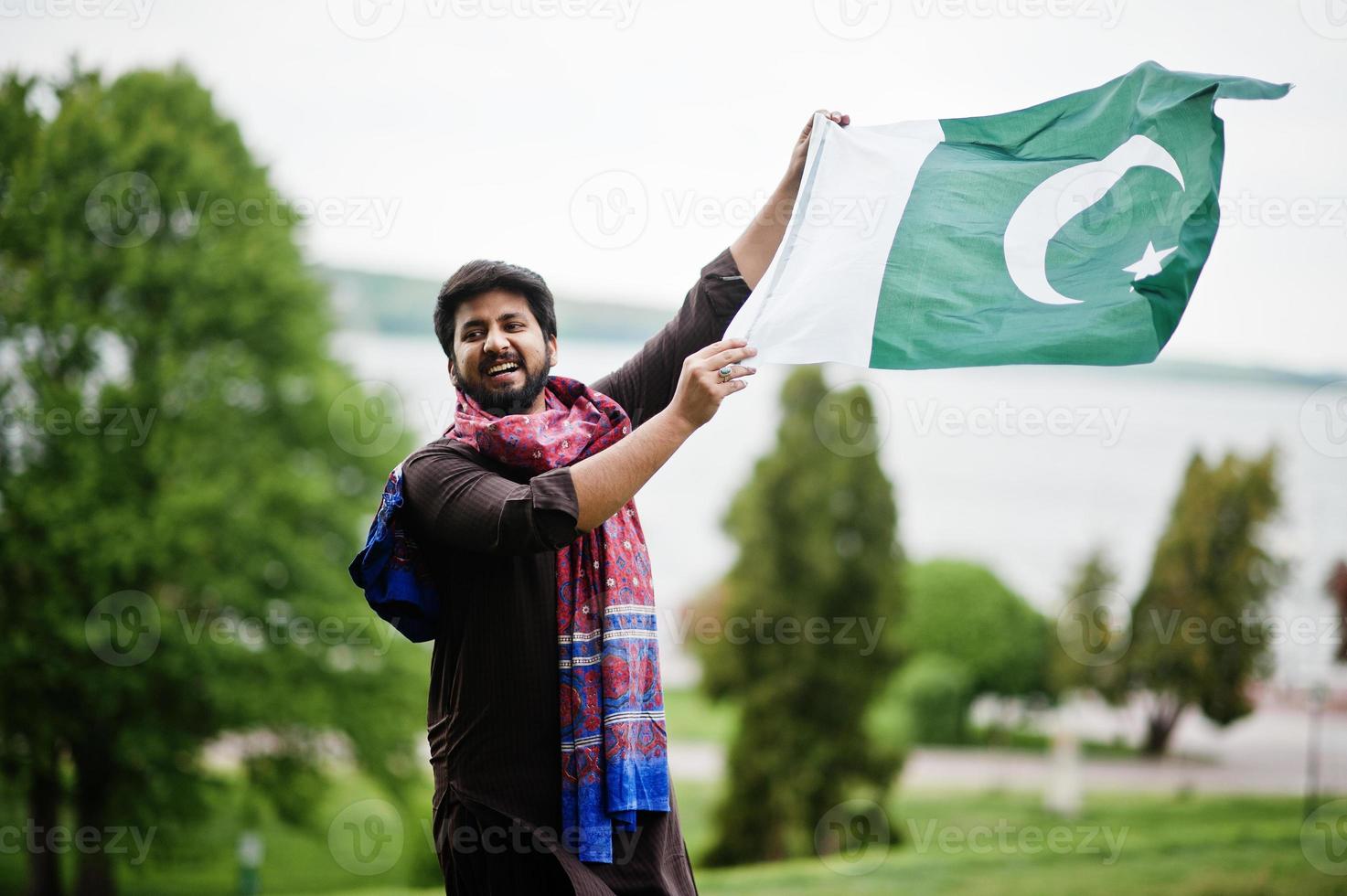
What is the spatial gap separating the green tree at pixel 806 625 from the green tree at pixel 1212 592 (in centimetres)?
348

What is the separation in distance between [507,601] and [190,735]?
1071 centimetres

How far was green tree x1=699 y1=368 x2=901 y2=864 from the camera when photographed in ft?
44.5

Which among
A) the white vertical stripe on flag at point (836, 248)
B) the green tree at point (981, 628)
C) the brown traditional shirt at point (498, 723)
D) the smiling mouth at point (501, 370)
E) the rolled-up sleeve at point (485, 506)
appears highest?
the white vertical stripe on flag at point (836, 248)

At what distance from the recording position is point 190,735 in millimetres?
11852

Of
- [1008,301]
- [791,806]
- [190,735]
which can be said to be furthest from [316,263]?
[1008,301]

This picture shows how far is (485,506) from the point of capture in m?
2.32

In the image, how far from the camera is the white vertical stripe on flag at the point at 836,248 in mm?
2797

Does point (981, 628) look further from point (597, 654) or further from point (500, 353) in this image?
point (500, 353)

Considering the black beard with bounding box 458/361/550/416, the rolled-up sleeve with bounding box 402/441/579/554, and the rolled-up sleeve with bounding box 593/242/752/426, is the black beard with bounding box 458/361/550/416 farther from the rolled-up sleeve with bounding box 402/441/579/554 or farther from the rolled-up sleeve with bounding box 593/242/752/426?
the rolled-up sleeve with bounding box 593/242/752/426

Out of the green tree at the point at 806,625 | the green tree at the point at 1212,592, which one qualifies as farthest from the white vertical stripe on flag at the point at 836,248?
the green tree at the point at 1212,592

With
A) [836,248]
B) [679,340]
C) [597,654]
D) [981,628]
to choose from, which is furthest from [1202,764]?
[597,654]

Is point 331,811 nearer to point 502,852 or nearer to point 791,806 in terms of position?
point 791,806

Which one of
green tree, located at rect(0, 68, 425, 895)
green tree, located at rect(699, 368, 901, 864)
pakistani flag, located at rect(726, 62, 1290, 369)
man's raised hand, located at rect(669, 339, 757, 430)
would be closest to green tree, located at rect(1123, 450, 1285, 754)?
green tree, located at rect(699, 368, 901, 864)

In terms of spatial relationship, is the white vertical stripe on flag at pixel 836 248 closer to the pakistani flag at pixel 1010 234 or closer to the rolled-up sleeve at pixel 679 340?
the pakistani flag at pixel 1010 234
